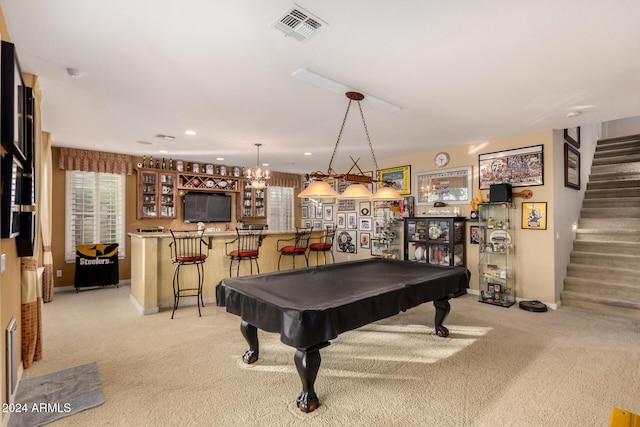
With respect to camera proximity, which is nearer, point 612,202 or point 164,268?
point 164,268

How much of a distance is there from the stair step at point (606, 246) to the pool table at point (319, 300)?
130 inches

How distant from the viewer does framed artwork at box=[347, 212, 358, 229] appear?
775cm

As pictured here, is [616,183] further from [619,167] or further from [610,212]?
[610,212]

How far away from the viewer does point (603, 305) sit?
14.7ft

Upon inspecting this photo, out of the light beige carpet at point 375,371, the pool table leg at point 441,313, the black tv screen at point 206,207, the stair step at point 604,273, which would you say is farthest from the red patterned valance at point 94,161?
the stair step at point 604,273

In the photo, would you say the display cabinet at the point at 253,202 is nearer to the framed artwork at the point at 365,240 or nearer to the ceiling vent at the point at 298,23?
the framed artwork at the point at 365,240

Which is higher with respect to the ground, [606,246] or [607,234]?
[607,234]

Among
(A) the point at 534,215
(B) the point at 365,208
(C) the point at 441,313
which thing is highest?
(B) the point at 365,208

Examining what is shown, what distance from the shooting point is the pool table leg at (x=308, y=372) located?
88.8 inches

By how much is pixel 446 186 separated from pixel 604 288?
2.76m

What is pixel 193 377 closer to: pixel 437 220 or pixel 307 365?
pixel 307 365

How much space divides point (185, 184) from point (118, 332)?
13.1ft

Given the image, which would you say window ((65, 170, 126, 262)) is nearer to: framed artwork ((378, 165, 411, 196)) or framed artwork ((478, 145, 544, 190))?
framed artwork ((378, 165, 411, 196))

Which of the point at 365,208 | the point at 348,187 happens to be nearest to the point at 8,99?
the point at 348,187
